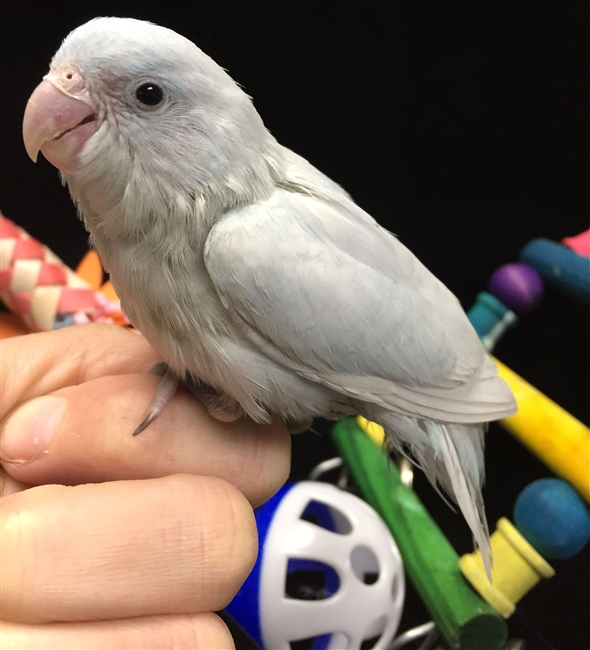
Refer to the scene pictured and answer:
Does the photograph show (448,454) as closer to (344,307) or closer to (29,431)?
(344,307)

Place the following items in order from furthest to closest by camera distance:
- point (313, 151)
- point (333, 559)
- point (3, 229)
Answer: point (313, 151) → point (3, 229) → point (333, 559)

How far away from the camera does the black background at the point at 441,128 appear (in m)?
1.03

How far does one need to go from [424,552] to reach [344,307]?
0.73m

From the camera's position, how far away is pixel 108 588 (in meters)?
0.54

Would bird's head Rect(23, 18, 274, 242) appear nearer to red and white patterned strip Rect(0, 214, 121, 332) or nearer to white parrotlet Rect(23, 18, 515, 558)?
white parrotlet Rect(23, 18, 515, 558)

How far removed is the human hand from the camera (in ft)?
1.74

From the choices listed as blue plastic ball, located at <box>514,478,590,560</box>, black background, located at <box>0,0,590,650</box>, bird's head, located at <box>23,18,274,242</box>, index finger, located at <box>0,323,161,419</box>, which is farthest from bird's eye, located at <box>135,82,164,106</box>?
blue plastic ball, located at <box>514,478,590,560</box>

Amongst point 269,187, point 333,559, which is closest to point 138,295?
point 269,187

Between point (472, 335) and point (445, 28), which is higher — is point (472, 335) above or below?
below

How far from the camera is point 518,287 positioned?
117 cm

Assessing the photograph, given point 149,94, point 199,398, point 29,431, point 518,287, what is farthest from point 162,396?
point 518,287

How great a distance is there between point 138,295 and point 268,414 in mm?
234

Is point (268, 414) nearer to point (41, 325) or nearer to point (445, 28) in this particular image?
point (41, 325)

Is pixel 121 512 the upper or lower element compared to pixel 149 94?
lower
